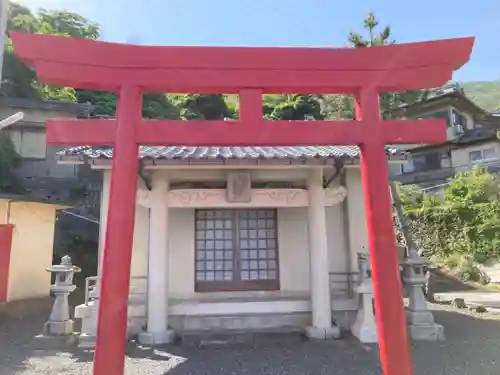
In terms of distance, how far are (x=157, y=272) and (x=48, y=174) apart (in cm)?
1578

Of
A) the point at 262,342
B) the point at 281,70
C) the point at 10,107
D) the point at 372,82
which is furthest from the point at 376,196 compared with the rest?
the point at 10,107

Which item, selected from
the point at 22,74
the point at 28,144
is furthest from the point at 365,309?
the point at 22,74

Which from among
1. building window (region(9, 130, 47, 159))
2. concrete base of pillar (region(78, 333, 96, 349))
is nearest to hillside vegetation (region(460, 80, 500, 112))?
building window (region(9, 130, 47, 159))

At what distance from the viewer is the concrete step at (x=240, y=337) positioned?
328 inches

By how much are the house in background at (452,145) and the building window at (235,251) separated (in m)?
20.1

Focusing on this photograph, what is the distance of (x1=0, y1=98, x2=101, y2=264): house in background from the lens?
20.0m

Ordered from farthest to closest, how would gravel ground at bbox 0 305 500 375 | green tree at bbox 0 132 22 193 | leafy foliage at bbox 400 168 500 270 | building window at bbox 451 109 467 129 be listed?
building window at bbox 451 109 467 129
green tree at bbox 0 132 22 193
leafy foliage at bbox 400 168 500 270
gravel ground at bbox 0 305 500 375

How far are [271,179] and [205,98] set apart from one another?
2582 cm

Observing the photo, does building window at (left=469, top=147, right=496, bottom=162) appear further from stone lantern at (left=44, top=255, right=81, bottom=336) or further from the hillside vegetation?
the hillside vegetation

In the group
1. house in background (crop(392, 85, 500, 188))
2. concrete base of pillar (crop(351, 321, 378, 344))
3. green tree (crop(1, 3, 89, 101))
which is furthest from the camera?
house in background (crop(392, 85, 500, 188))

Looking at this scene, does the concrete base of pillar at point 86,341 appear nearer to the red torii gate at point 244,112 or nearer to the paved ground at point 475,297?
the red torii gate at point 244,112

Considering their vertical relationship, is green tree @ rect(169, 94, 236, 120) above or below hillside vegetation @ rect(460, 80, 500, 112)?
below

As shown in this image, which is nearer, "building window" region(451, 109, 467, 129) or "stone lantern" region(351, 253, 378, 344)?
"stone lantern" region(351, 253, 378, 344)

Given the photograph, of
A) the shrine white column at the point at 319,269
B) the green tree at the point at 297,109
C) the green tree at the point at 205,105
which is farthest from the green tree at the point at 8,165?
the green tree at the point at 297,109
